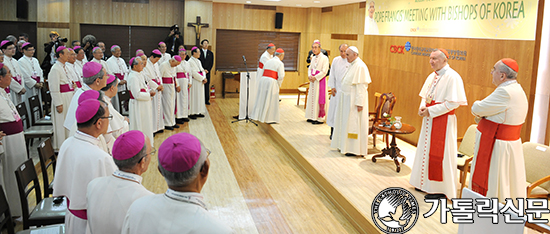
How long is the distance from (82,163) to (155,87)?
534 centimetres

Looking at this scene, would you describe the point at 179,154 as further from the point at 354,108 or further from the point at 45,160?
the point at 354,108

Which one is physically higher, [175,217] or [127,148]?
[127,148]

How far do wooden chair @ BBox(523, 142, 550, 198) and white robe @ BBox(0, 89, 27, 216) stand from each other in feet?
17.2

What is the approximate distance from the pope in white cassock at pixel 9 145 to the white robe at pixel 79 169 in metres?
1.67

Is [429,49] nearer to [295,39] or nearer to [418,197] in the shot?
[418,197]

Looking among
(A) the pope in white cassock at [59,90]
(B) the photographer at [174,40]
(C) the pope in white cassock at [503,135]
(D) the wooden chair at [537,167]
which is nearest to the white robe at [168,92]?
(A) the pope in white cassock at [59,90]

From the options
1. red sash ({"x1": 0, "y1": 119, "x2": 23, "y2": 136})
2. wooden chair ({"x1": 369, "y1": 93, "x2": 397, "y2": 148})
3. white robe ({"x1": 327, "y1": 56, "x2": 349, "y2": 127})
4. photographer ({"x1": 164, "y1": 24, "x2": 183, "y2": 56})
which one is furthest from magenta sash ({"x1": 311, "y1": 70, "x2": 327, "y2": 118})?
red sash ({"x1": 0, "y1": 119, "x2": 23, "y2": 136})

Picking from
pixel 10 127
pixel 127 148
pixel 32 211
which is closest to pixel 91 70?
pixel 10 127

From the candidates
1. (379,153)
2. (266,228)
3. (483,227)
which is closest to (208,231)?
(483,227)

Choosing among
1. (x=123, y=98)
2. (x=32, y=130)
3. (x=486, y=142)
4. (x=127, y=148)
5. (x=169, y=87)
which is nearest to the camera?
(x=127, y=148)

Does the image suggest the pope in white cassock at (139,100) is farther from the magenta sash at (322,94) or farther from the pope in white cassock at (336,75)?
the magenta sash at (322,94)

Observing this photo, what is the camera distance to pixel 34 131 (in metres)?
5.77

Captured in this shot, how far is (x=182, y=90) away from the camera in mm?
9414

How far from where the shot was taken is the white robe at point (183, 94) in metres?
9.38
